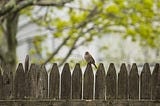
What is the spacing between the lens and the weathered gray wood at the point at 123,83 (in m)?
5.34

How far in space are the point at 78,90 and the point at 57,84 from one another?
0.25m

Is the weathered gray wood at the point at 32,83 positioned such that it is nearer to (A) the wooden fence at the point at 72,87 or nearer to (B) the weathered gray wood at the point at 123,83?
(A) the wooden fence at the point at 72,87

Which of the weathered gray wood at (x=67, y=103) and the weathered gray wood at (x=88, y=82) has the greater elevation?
the weathered gray wood at (x=88, y=82)

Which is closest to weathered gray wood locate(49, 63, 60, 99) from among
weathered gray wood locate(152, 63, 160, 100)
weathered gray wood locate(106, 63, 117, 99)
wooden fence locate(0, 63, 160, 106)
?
wooden fence locate(0, 63, 160, 106)

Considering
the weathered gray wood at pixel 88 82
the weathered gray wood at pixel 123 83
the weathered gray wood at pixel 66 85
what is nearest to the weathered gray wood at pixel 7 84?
the weathered gray wood at pixel 66 85

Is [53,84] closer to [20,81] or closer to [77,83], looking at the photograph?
[77,83]

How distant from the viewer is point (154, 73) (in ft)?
17.7

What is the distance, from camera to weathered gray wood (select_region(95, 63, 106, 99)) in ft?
17.5

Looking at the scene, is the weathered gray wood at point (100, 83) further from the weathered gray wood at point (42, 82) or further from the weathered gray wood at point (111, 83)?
the weathered gray wood at point (42, 82)

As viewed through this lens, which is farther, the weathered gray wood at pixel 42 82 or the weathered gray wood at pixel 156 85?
the weathered gray wood at pixel 156 85

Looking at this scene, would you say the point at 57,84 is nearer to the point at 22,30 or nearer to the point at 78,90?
the point at 78,90

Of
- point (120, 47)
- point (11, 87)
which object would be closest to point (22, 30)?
point (120, 47)

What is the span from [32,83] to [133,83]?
117 centimetres

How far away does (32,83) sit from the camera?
17.4ft
